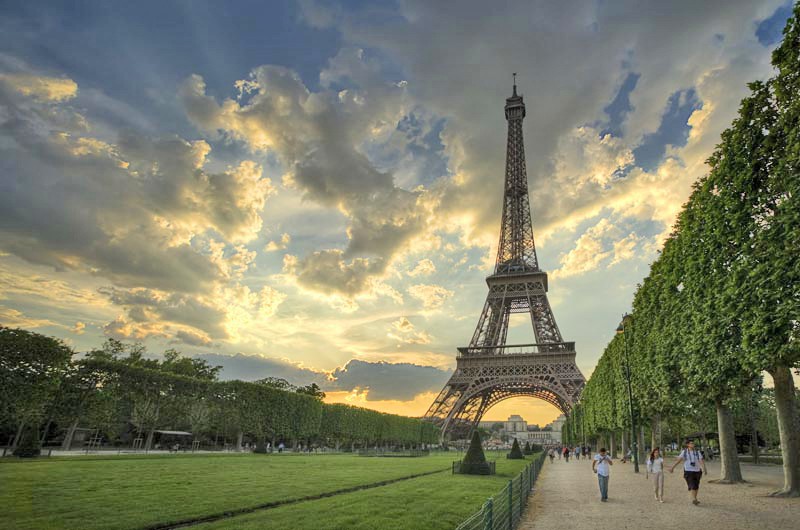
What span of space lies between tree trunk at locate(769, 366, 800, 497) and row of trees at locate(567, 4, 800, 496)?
0.03 meters

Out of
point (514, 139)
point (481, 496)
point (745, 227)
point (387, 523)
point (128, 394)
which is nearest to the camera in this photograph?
point (387, 523)

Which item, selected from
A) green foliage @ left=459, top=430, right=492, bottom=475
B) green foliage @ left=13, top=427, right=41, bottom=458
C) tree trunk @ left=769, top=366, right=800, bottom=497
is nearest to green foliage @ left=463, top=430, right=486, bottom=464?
green foliage @ left=459, top=430, right=492, bottom=475

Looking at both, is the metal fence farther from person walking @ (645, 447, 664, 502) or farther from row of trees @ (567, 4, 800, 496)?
row of trees @ (567, 4, 800, 496)

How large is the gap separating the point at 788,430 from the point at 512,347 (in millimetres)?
56351

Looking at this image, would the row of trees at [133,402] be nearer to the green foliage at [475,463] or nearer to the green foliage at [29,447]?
the green foliage at [29,447]

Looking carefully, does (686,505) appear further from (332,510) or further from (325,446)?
(325,446)

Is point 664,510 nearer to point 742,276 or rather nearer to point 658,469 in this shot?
point 658,469

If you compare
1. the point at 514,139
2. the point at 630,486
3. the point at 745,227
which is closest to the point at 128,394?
the point at 630,486

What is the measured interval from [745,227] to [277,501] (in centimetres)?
1654

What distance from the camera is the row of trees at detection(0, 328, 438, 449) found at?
2972 cm

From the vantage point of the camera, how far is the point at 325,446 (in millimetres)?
75562

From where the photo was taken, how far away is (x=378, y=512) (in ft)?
40.2

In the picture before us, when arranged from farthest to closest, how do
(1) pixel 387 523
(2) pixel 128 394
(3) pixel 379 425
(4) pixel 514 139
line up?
(4) pixel 514 139
(3) pixel 379 425
(2) pixel 128 394
(1) pixel 387 523

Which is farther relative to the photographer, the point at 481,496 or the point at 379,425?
the point at 379,425
